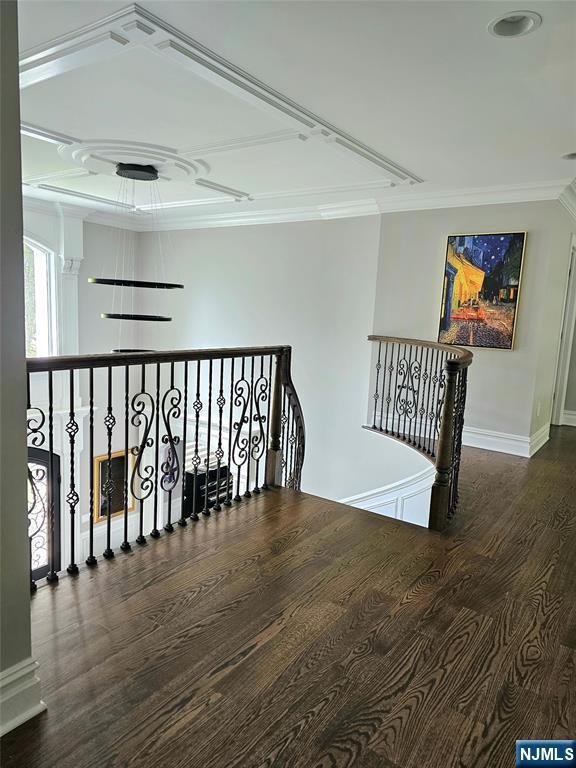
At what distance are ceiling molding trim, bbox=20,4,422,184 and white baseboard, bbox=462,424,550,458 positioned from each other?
12.3 ft

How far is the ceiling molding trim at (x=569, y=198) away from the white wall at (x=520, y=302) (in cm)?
9

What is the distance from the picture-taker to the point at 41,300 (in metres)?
7.84

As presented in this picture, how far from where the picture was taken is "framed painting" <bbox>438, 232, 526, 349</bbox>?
5477 millimetres

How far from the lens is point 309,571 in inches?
109

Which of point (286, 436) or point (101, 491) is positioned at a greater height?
point (286, 436)

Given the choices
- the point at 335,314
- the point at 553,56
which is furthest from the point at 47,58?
the point at 335,314

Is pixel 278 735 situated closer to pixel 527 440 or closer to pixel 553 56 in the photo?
pixel 553 56

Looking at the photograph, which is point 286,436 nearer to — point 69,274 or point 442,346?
point 442,346

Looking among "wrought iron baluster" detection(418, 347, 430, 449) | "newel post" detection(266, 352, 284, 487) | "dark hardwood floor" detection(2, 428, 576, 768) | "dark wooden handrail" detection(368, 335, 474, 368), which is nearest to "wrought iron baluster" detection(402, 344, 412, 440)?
"wrought iron baluster" detection(418, 347, 430, 449)

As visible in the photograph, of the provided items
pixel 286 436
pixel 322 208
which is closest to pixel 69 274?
pixel 322 208

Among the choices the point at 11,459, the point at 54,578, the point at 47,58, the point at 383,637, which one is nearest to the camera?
the point at 11,459

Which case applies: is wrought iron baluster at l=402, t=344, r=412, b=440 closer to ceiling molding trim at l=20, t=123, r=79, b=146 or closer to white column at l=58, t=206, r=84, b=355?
ceiling molding trim at l=20, t=123, r=79, b=146

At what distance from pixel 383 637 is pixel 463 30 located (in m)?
2.86

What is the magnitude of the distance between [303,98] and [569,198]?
3.49m
